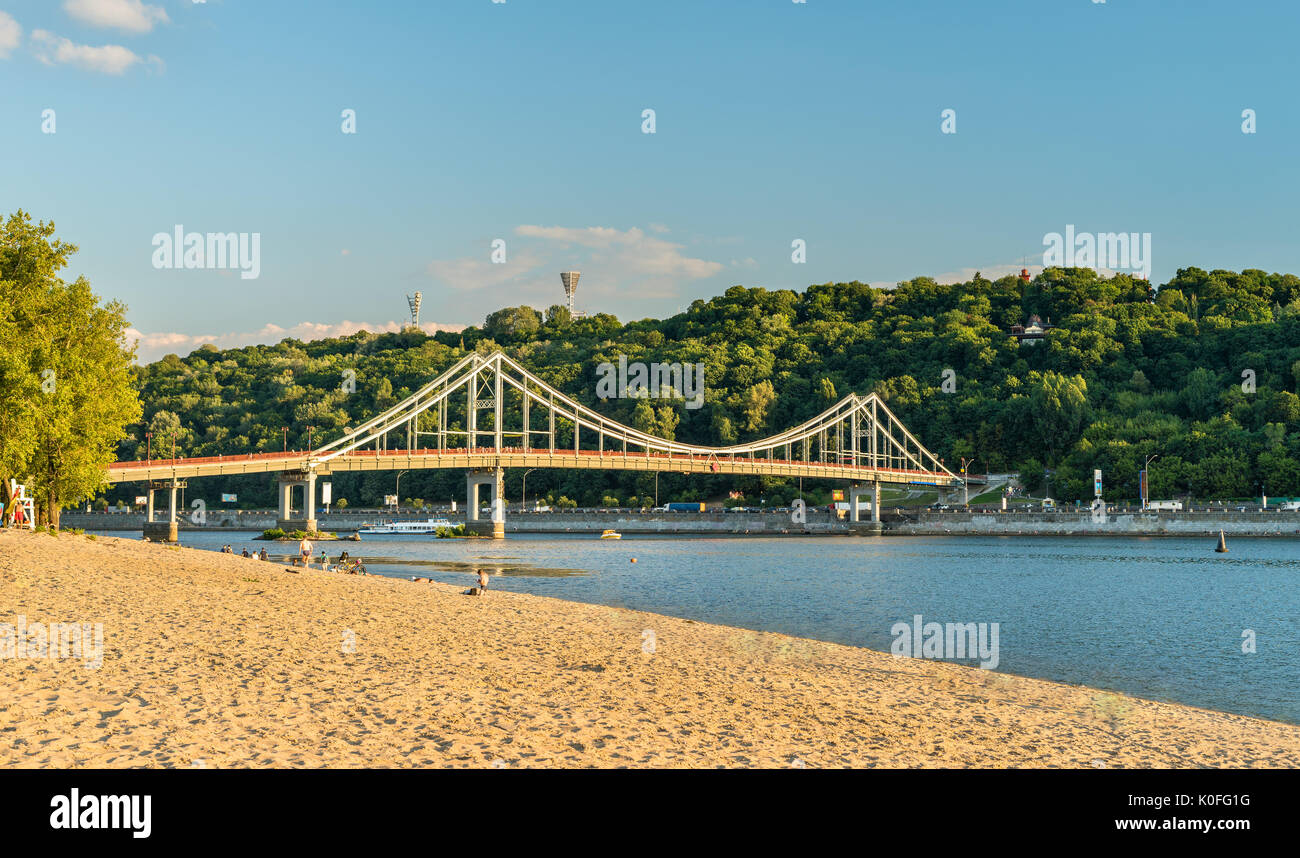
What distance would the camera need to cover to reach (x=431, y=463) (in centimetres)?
8681

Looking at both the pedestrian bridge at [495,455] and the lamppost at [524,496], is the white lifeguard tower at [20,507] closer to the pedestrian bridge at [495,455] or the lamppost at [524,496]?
the pedestrian bridge at [495,455]

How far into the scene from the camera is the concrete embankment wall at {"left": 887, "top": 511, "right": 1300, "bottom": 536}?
89625 millimetres

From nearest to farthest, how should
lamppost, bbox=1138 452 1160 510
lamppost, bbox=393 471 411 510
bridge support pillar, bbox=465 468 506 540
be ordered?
bridge support pillar, bbox=465 468 506 540 → lamppost, bbox=1138 452 1160 510 → lamppost, bbox=393 471 411 510

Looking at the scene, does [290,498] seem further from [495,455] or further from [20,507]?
[20,507]

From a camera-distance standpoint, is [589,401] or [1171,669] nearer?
[1171,669]

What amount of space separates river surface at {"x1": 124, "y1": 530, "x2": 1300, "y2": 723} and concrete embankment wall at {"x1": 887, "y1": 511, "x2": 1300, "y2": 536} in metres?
12.3

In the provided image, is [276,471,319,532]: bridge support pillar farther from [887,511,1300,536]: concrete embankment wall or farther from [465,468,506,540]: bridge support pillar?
[887,511,1300,536]: concrete embankment wall

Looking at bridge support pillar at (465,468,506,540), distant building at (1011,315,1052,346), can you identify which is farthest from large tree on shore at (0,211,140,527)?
distant building at (1011,315,1052,346)

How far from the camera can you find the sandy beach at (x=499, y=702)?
31.4 feet

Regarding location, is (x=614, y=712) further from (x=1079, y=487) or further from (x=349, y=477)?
(x=349, y=477)

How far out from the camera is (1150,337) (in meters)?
144

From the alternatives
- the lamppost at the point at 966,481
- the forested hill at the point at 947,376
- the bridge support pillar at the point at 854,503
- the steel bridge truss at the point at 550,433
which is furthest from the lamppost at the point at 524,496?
the lamppost at the point at 966,481
